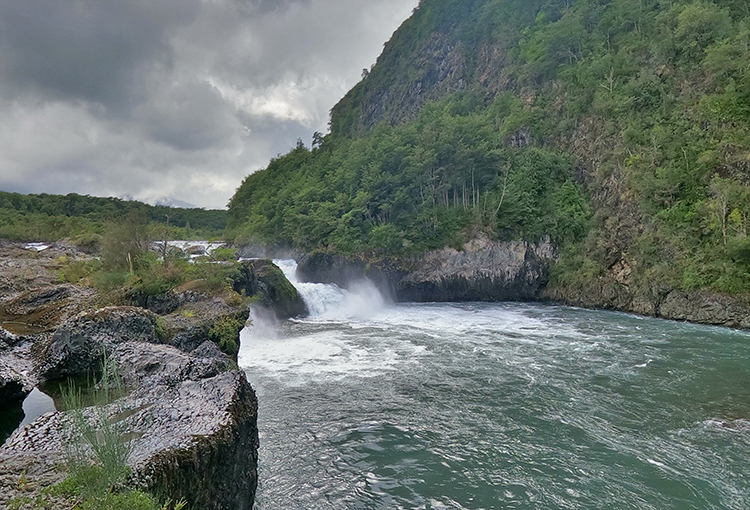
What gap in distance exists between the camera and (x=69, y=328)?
790 cm

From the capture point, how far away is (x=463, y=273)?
29141 mm

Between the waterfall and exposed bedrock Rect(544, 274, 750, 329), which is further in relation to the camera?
the waterfall

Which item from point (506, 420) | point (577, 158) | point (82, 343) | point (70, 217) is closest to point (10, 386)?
point (82, 343)

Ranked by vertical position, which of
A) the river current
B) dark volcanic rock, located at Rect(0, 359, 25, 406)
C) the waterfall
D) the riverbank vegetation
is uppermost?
the riverbank vegetation

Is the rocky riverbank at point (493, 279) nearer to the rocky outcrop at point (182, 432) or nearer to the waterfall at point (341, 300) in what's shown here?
the waterfall at point (341, 300)

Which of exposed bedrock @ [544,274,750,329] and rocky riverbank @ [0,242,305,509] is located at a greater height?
rocky riverbank @ [0,242,305,509]

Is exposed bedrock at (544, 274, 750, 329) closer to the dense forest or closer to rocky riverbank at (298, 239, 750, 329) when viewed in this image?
rocky riverbank at (298, 239, 750, 329)

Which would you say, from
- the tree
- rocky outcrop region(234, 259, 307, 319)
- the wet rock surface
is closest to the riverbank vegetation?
the tree

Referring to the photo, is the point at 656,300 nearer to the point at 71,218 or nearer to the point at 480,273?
the point at 480,273

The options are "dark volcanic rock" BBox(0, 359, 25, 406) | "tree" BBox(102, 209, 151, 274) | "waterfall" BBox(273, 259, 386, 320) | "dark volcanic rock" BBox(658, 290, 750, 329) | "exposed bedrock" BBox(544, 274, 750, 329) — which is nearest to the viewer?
"dark volcanic rock" BBox(0, 359, 25, 406)

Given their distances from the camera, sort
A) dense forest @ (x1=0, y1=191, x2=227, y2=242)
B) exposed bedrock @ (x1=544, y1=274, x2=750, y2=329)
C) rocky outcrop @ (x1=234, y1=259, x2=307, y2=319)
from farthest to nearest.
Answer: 1. dense forest @ (x1=0, y1=191, x2=227, y2=242)
2. rocky outcrop @ (x1=234, y1=259, x2=307, y2=319)
3. exposed bedrock @ (x1=544, y1=274, x2=750, y2=329)

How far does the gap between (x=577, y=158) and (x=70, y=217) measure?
66352 millimetres

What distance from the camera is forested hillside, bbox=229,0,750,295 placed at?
66.2ft

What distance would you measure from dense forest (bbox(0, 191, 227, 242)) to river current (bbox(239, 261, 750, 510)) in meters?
11.5
